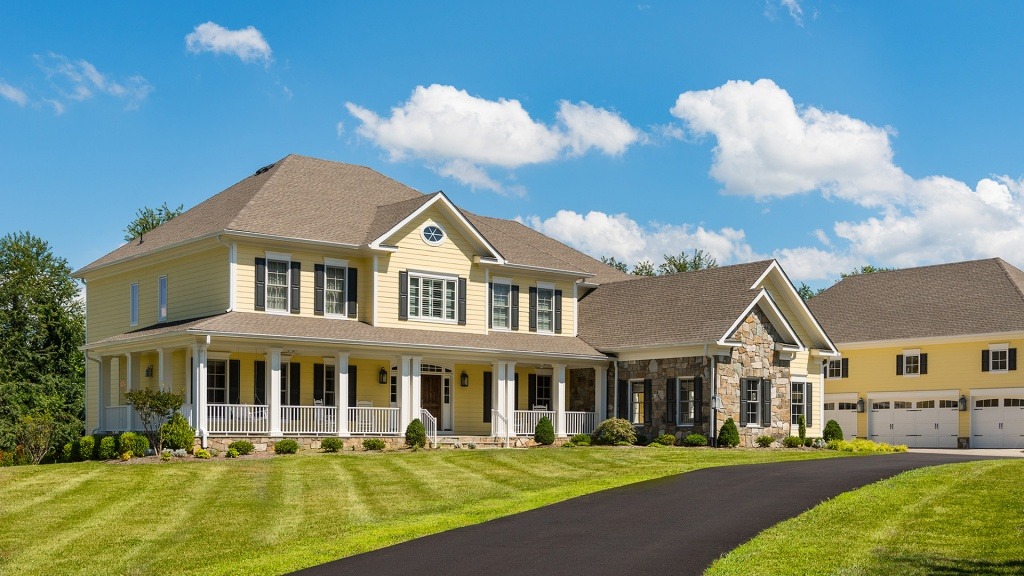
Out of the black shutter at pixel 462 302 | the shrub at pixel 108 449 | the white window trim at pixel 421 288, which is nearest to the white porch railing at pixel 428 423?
the white window trim at pixel 421 288

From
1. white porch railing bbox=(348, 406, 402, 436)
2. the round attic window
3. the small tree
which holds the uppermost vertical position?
the round attic window

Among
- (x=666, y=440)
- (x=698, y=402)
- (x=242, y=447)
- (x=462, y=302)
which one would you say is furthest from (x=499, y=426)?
(x=242, y=447)

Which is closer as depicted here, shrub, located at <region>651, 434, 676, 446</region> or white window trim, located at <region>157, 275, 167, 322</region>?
white window trim, located at <region>157, 275, 167, 322</region>

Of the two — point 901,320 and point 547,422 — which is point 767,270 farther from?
point 901,320

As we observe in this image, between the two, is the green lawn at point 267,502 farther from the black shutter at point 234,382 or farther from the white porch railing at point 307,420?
the black shutter at point 234,382

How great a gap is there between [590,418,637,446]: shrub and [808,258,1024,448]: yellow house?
616 inches

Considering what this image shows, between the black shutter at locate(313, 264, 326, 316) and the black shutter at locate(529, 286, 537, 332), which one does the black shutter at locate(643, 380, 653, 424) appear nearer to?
the black shutter at locate(529, 286, 537, 332)

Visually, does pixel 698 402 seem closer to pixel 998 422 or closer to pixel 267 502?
pixel 998 422

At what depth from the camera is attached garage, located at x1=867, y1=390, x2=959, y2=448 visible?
1751 inches

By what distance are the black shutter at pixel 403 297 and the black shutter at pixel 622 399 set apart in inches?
315

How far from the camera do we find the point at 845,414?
1886 inches

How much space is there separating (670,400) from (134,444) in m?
16.4

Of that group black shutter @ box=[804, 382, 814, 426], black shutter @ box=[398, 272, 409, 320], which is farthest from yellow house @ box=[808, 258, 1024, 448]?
black shutter @ box=[398, 272, 409, 320]

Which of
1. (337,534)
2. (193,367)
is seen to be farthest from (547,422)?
(337,534)
